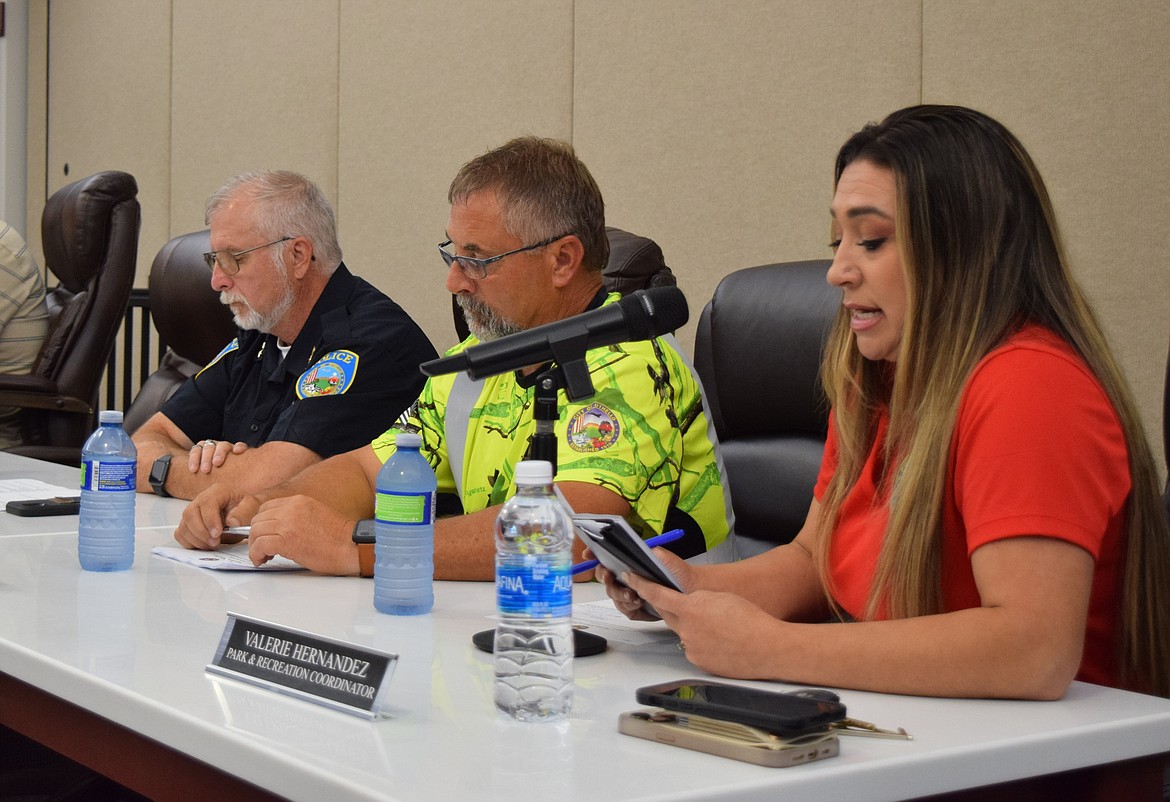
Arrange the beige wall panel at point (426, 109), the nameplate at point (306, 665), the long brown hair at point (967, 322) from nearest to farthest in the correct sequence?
1. the nameplate at point (306, 665)
2. the long brown hair at point (967, 322)
3. the beige wall panel at point (426, 109)

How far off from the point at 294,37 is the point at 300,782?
14.2ft

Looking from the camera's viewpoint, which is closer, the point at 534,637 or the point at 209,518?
the point at 534,637

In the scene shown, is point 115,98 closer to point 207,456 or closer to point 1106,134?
point 207,456

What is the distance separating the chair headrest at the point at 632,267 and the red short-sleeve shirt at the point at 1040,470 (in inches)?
41.4

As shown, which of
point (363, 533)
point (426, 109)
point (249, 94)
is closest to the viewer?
point (363, 533)

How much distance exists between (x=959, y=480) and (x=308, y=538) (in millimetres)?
809

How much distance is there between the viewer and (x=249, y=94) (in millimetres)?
5027

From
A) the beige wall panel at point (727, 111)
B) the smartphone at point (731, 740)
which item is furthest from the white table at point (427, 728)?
the beige wall panel at point (727, 111)

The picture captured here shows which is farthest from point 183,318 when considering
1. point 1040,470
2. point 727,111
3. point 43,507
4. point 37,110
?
point 37,110

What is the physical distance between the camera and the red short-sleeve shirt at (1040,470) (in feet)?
3.53

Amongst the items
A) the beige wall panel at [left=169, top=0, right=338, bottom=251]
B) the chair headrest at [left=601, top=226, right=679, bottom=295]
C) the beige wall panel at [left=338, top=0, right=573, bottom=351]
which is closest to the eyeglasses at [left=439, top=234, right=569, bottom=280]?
the chair headrest at [left=601, top=226, right=679, bottom=295]

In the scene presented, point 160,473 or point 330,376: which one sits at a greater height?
point 330,376

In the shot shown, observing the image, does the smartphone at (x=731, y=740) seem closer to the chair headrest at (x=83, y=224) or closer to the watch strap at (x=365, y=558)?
the watch strap at (x=365, y=558)

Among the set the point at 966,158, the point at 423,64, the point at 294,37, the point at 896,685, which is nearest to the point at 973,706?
the point at 896,685
